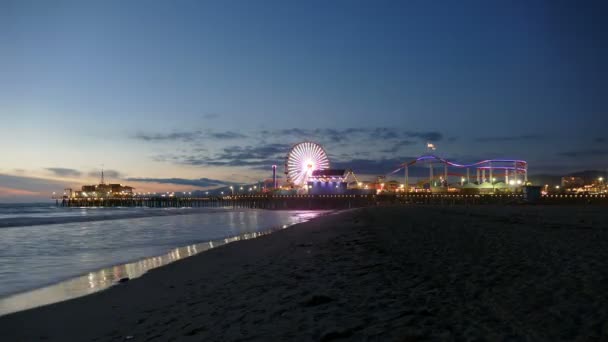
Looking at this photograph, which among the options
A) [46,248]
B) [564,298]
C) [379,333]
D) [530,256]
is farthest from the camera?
[46,248]

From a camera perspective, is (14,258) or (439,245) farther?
(14,258)

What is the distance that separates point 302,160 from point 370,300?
279 feet

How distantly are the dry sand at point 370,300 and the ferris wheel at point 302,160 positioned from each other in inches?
3148

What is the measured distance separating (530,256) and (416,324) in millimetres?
3901

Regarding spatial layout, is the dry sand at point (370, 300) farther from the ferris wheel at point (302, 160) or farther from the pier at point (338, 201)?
the ferris wheel at point (302, 160)

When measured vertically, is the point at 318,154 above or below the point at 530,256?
above

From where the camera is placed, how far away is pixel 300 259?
8289 millimetres

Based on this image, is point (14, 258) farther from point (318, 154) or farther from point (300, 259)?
point (318, 154)

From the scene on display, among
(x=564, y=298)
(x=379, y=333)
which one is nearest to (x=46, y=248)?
(x=379, y=333)

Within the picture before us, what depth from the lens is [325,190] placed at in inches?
3942

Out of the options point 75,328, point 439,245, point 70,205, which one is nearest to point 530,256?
point 439,245

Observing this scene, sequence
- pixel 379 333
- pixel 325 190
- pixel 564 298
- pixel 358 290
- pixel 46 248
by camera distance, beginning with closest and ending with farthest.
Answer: pixel 379 333 → pixel 564 298 → pixel 358 290 → pixel 46 248 → pixel 325 190

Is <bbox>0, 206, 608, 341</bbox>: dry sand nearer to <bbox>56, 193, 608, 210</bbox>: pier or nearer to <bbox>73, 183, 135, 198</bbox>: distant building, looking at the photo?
<bbox>56, 193, 608, 210</bbox>: pier

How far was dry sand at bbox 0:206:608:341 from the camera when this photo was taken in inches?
137
